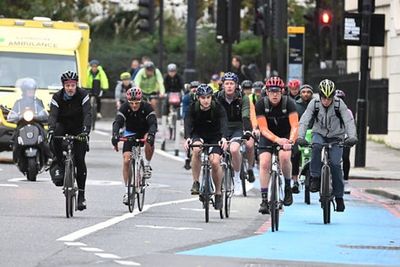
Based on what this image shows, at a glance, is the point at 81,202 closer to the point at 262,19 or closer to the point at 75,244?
the point at 75,244

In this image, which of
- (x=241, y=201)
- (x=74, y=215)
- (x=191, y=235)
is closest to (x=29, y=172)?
(x=241, y=201)

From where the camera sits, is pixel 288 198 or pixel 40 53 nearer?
pixel 288 198

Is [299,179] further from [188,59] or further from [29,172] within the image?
[188,59]

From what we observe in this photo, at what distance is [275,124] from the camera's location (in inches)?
715

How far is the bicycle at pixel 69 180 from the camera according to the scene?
17.6 meters

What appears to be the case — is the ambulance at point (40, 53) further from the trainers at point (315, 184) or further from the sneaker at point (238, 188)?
the trainers at point (315, 184)

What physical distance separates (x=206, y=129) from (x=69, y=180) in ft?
6.30

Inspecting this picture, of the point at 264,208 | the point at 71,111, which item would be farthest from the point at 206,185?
the point at 71,111

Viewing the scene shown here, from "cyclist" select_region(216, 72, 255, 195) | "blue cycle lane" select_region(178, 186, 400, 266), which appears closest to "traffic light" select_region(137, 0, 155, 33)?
"cyclist" select_region(216, 72, 255, 195)

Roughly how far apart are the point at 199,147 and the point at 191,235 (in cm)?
246

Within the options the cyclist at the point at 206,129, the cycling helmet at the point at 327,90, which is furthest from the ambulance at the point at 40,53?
the cycling helmet at the point at 327,90

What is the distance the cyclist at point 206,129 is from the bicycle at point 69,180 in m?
1.43

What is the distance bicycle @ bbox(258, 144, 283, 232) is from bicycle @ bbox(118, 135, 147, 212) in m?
1.92

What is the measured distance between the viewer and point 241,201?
2169 centimetres
